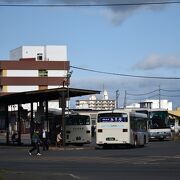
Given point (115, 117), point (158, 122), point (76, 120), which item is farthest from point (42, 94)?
point (158, 122)

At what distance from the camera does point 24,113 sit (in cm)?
6184

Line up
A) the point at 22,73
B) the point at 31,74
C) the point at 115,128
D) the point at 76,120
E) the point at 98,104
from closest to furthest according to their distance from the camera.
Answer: the point at 115,128 < the point at 76,120 < the point at 22,73 < the point at 31,74 < the point at 98,104

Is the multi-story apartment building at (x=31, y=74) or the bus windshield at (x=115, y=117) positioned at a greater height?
the multi-story apartment building at (x=31, y=74)

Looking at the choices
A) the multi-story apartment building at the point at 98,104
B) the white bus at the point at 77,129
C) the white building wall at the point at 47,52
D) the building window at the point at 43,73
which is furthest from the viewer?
the multi-story apartment building at the point at 98,104

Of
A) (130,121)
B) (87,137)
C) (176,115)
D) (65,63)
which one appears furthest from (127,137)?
(65,63)

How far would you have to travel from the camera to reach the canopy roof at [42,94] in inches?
1821

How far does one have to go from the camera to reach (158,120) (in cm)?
6594

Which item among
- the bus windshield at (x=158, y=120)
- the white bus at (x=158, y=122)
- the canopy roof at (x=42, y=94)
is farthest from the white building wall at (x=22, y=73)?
the canopy roof at (x=42, y=94)

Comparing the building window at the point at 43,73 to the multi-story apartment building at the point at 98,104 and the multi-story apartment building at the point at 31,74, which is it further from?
the multi-story apartment building at the point at 98,104

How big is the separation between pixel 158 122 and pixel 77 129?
17612 mm

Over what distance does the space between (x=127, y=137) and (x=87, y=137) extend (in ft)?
22.9

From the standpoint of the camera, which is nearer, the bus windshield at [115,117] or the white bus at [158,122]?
the bus windshield at [115,117]

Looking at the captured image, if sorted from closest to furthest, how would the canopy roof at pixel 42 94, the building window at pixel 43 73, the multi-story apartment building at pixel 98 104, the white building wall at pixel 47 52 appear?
the canopy roof at pixel 42 94
the building window at pixel 43 73
the white building wall at pixel 47 52
the multi-story apartment building at pixel 98 104

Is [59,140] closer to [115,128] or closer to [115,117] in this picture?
[115,128]
